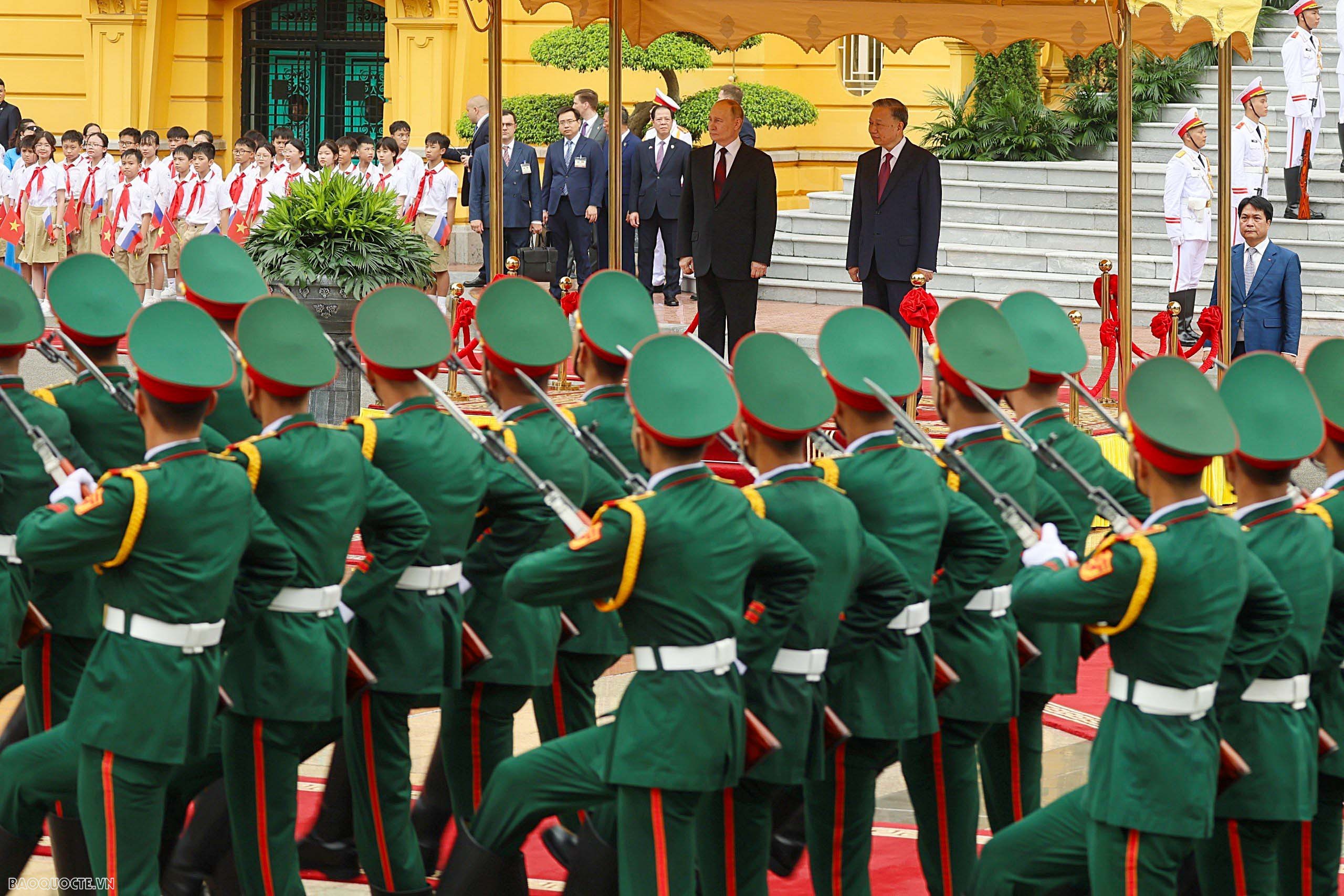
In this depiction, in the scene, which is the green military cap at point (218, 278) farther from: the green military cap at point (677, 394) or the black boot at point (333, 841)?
the green military cap at point (677, 394)

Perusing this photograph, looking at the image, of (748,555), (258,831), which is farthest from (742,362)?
(258,831)

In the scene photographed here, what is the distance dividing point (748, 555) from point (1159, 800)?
102cm

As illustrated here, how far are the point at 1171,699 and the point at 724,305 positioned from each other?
8341 millimetres

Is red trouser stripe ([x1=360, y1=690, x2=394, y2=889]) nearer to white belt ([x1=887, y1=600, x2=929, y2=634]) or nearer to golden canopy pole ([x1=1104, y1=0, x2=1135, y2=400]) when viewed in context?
white belt ([x1=887, y1=600, x2=929, y2=634])

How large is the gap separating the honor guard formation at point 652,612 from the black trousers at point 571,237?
1190cm

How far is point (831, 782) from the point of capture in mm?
5059

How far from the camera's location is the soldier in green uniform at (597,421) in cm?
579

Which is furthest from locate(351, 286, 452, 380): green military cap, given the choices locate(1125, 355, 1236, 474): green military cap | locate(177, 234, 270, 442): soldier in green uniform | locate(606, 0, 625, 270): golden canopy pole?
locate(606, 0, 625, 270): golden canopy pole

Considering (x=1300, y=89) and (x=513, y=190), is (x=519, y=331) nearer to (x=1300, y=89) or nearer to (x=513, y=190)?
(x=513, y=190)

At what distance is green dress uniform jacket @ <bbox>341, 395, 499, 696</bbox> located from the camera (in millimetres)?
5230

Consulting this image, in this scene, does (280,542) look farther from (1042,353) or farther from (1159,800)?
(1042,353)

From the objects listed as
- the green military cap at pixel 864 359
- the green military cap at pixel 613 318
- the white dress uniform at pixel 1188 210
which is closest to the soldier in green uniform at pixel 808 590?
the green military cap at pixel 864 359

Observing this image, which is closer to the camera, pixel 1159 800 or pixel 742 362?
pixel 1159 800

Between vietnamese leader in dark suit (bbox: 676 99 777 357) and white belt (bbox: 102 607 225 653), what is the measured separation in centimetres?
788
